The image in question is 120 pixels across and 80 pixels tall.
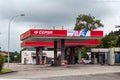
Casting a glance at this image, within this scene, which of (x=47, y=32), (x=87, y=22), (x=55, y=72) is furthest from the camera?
(x=87, y=22)

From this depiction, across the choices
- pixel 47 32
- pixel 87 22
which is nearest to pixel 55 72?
pixel 47 32

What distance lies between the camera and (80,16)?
102 meters

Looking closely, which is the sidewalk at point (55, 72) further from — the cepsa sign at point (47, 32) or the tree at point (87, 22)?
the tree at point (87, 22)

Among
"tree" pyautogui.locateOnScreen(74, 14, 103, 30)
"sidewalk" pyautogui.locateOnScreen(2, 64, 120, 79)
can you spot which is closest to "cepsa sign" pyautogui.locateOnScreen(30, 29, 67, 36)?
"sidewalk" pyautogui.locateOnScreen(2, 64, 120, 79)

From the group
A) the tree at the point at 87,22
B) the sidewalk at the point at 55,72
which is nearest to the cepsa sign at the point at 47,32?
the sidewalk at the point at 55,72

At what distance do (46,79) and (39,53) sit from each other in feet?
193

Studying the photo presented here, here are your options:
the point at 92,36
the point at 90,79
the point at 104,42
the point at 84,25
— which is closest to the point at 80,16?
the point at 84,25

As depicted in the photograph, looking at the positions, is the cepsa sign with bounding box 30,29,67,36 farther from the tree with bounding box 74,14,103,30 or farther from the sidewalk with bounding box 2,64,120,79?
the tree with bounding box 74,14,103,30

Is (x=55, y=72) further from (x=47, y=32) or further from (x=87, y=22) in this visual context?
(x=87, y=22)

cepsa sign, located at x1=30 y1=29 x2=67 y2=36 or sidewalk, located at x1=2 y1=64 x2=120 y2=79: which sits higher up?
cepsa sign, located at x1=30 y1=29 x2=67 y2=36

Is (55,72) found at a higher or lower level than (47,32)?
lower

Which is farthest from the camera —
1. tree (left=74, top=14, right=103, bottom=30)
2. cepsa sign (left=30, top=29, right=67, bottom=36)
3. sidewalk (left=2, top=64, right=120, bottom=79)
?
tree (left=74, top=14, right=103, bottom=30)

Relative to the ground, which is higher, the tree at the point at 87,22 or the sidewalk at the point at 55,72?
the tree at the point at 87,22

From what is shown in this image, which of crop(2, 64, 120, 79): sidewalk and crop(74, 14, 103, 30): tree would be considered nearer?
crop(2, 64, 120, 79): sidewalk
